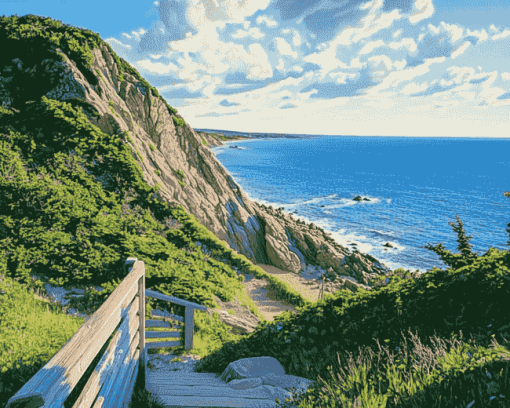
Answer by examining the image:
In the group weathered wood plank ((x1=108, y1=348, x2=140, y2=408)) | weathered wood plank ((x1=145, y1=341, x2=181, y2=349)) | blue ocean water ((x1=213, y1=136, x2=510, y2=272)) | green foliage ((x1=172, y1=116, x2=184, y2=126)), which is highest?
green foliage ((x1=172, y1=116, x2=184, y2=126))

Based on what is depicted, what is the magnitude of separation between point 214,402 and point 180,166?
67.1 feet

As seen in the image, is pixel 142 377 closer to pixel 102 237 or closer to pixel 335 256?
pixel 102 237

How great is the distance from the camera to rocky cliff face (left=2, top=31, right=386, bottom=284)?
1694 centimetres

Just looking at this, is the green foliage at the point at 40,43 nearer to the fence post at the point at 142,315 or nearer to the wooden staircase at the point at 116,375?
the fence post at the point at 142,315

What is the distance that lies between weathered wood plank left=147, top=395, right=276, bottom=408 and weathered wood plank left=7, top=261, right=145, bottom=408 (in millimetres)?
1627

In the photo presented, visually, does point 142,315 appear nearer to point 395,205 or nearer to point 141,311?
point 141,311

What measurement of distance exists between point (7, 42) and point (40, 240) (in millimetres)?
14070

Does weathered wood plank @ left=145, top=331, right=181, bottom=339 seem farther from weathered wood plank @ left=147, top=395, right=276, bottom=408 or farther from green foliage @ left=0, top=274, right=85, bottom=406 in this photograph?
weathered wood plank @ left=147, top=395, right=276, bottom=408

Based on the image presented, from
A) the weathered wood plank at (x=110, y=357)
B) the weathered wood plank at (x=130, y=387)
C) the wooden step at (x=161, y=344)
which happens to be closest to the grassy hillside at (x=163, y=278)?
the wooden step at (x=161, y=344)

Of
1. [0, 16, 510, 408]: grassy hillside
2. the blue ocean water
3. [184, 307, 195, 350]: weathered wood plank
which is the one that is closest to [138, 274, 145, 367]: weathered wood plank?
[0, 16, 510, 408]: grassy hillside

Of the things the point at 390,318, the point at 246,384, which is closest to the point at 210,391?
the point at 246,384

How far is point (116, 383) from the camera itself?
2.93m

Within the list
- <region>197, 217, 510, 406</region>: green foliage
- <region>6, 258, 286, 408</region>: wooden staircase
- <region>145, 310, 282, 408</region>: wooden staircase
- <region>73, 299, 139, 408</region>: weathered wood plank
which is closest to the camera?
<region>6, 258, 286, 408</region>: wooden staircase

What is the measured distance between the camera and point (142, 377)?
4.07m
